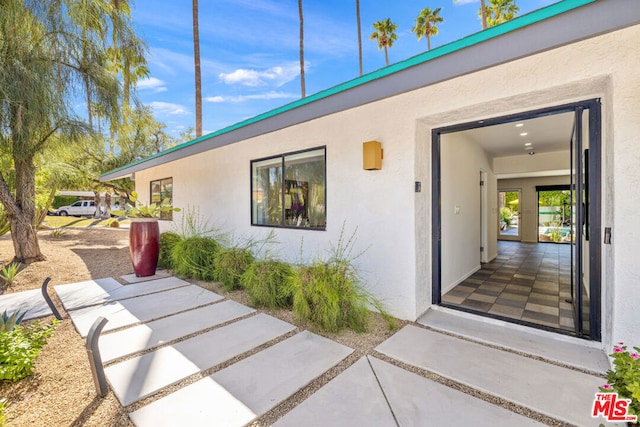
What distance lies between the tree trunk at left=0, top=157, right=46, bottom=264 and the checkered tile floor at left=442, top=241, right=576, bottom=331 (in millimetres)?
8563

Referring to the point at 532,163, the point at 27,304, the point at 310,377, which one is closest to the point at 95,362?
the point at 310,377

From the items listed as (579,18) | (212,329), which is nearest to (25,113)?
(212,329)

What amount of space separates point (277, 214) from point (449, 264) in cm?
320

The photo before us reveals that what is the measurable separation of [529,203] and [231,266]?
39.3 feet

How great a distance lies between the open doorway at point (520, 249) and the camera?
2.95m

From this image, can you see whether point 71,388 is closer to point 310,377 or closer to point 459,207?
point 310,377

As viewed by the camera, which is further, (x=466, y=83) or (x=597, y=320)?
(x=466, y=83)

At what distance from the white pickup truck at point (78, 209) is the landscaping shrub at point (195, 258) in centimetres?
2763

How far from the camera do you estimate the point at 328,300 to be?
3.33 m

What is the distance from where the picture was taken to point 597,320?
2.86m

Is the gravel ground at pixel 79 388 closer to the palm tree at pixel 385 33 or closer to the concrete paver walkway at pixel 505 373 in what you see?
the concrete paver walkway at pixel 505 373

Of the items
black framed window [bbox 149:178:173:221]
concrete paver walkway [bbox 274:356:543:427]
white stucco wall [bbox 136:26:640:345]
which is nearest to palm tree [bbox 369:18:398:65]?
black framed window [bbox 149:178:173:221]

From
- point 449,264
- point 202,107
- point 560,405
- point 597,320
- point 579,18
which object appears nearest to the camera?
point 579,18

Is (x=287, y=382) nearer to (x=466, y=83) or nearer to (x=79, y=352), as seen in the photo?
(x=79, y=352)
